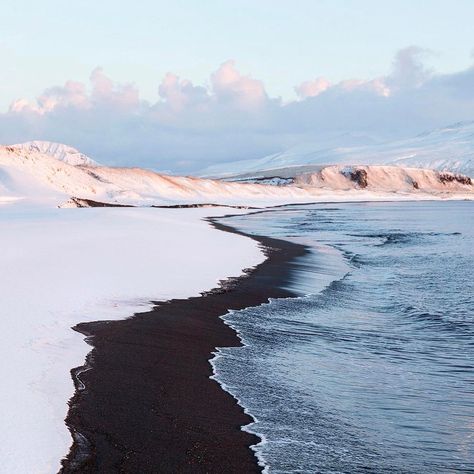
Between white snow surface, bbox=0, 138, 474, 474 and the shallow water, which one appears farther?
the shallow water

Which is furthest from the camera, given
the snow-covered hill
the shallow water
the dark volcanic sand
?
the snow-covered hill

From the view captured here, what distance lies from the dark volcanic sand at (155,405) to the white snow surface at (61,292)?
0.24 metres

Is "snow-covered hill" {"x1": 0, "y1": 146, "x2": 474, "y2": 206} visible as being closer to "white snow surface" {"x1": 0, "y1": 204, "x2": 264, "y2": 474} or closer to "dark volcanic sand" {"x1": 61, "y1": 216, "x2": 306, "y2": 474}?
"white snow surface" {"x1": 0, "y1": 204, "x2": 264, "y2": 474}

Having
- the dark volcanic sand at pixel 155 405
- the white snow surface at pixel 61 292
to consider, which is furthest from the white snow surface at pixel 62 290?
the dark volcanic sand at pixel 155 405

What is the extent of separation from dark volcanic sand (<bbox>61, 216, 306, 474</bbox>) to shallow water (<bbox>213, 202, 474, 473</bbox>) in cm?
32

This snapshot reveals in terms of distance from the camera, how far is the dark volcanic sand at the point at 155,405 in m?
6.16

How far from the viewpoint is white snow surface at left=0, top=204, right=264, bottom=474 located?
6.33m

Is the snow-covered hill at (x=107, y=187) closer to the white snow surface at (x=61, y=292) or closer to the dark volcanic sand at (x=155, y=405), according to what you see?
the white snow surface at (x=61, y=292)

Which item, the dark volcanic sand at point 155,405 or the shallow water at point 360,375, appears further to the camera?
the shallow water at point 360,375

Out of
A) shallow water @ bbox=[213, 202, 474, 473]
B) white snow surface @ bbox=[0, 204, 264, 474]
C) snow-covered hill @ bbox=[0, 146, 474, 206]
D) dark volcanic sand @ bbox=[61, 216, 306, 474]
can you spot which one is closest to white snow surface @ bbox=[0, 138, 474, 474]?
white snow surface @ bbox=[0, 204, 264, 474]

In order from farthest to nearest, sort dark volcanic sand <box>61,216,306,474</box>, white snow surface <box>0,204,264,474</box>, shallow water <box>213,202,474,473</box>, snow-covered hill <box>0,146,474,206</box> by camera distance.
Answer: snow-covered hill <box>0,146,474,206</box> → shallow water <box>213,202,474,473</box> → white snow surface <box>0,204,264,474</box> → dark volcanic sand <box>61,216,306,474</box>

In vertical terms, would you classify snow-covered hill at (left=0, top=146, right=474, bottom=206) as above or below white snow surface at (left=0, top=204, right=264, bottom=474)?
above

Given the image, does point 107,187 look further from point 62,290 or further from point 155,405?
point 155,405

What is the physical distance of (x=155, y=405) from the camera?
7641 mm
